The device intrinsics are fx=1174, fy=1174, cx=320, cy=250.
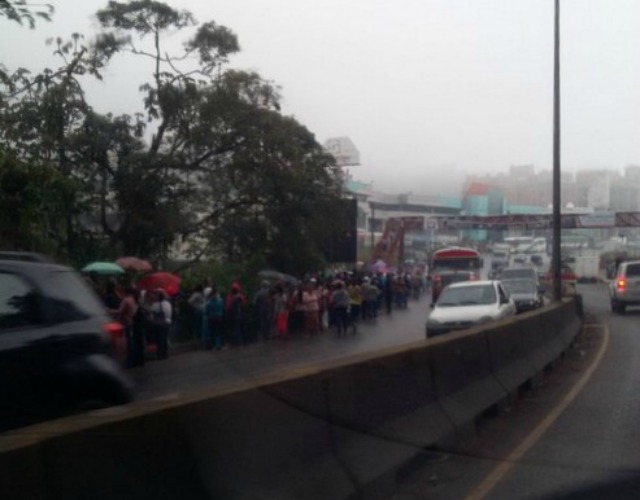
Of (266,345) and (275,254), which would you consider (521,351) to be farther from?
(275,254)

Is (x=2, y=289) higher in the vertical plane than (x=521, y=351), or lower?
higher

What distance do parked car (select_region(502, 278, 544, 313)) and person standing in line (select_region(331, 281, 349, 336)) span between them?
212 inches

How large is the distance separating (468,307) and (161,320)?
21.7ft

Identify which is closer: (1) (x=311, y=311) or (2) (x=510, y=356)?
(2) (x=510, y=356)

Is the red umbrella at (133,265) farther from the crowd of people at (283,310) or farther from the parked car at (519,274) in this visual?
the parked car at (519,274)

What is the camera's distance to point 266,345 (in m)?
29.1

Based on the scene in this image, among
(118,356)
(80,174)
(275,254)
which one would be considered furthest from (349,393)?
(275,254)

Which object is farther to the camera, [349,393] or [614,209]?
[614,209]

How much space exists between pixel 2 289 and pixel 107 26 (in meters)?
27.3

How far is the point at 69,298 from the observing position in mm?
9258

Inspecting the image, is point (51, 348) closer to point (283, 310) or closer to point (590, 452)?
point (590, 452)

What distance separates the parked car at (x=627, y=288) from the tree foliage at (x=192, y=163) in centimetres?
1032

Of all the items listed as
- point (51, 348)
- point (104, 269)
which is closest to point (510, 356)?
point (51, 348)

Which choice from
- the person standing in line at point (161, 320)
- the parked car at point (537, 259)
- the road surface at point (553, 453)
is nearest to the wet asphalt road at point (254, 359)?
the person standing in line at point (161, 320)
